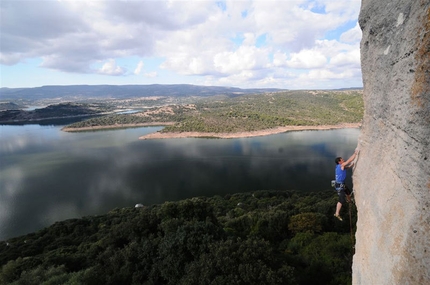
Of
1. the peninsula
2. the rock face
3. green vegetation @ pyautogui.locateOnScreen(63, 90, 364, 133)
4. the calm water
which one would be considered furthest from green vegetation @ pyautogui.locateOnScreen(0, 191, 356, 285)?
green vegetation @ pyautogui.locateOnScreen(63, 90, 364, 133)

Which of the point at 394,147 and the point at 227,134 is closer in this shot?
the point at 394,147

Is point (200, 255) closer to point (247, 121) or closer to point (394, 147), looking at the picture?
point (394, 147)

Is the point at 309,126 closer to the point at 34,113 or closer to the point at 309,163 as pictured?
the point at 309,163

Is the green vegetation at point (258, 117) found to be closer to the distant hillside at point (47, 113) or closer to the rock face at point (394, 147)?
the distant hillside at point (47, 113)

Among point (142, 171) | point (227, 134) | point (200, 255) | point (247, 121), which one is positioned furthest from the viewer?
point (247, 121)

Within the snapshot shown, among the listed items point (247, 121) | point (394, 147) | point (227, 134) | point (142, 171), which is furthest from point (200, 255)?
point (247, 121)
